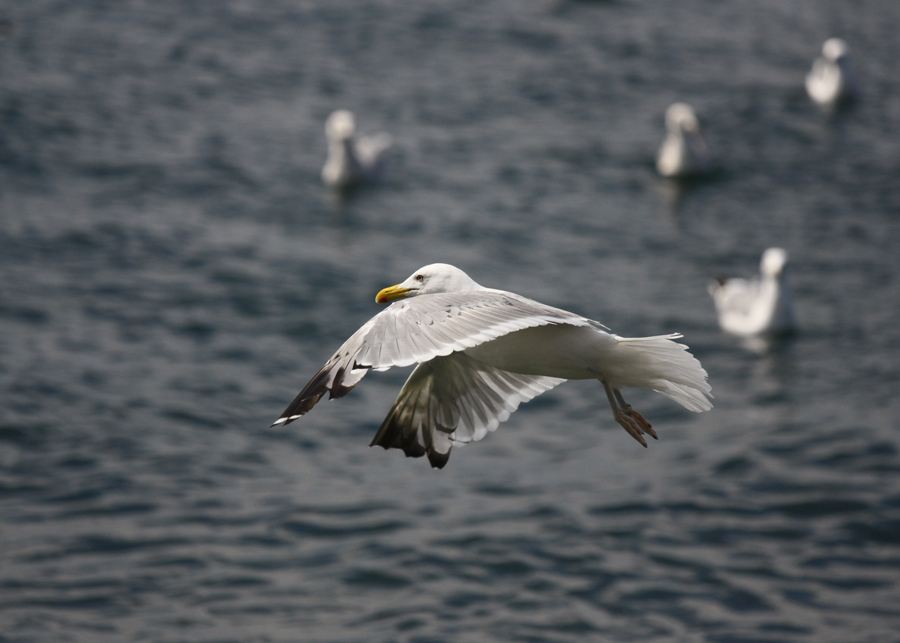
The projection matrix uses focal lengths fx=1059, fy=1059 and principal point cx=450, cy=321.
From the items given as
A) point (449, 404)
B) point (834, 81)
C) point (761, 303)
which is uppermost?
point (834, 81)

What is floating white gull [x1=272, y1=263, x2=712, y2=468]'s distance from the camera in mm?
4113

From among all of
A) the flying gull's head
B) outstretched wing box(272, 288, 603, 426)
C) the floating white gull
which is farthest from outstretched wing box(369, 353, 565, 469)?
outstretched wing box(272, 288, 603, 426)

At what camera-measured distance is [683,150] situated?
15086 millimetres

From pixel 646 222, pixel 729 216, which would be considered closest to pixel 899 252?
pixel 729 216

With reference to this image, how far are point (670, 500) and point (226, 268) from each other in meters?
5.72

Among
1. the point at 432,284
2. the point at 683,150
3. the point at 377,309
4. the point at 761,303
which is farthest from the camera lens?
the point at 683,150

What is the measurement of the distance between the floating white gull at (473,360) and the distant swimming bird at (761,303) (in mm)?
6863

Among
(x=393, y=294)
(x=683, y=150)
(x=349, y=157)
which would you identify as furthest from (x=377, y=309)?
(x=393, y=294)

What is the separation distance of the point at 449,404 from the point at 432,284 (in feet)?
2.30

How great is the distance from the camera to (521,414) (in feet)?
34.3

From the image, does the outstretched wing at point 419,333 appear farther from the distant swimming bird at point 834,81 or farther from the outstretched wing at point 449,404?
the distant swimming bird at point 834,81

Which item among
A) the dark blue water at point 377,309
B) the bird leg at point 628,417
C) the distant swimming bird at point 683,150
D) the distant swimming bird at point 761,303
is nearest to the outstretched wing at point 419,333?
the bird leg at point 628,417

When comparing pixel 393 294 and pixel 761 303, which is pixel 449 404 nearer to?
pixel 393 294

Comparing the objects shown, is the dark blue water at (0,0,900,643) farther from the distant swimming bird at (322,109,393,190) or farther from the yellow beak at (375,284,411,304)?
the yellow beak at (375,284,411,304)
